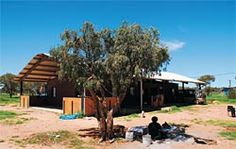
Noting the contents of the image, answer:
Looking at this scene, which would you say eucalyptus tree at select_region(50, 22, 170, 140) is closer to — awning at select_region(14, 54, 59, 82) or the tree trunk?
the tree trunk

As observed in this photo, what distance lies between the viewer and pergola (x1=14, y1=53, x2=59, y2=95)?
25594 millimetres

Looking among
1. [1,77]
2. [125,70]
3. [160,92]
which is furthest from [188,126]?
[1,77]

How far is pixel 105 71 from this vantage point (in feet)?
43.4

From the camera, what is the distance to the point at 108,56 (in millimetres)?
13148

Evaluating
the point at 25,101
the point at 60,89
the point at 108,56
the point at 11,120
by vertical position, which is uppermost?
the point at 108,56

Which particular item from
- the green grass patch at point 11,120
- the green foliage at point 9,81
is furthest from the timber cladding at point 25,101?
the green foliage at point 9,81

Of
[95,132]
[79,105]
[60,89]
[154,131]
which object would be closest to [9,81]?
[60,89]

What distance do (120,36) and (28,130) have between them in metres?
6.64

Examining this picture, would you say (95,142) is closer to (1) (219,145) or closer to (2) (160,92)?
(1) (219,145)

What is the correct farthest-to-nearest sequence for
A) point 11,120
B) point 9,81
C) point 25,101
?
point 9,81, point 25,101, point 11,120

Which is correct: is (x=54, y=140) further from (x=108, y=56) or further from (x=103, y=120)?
(x=108, y=56)

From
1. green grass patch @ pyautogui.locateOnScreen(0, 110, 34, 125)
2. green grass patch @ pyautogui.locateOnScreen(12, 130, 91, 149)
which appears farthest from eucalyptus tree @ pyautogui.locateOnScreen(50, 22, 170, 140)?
green grass patch @ pyautogui.locateOnScreen(0, 110, 34, 125)

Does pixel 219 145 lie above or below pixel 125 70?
below

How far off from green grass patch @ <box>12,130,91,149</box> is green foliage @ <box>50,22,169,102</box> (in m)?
2.17
